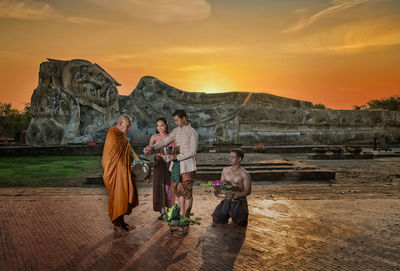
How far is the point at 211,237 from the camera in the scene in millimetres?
4055

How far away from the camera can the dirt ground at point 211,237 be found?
3266 millimetres

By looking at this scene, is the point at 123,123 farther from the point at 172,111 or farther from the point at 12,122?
the point at 12,122

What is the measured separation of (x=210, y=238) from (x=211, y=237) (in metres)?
0.04

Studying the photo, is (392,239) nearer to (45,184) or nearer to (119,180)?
(119,180)

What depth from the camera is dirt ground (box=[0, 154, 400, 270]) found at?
3.27 metres

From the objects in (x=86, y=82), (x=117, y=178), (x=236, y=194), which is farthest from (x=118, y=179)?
(x=86, y=82)

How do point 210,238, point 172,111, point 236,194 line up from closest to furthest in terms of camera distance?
point 210,238 < point 236,194 < point 172,111

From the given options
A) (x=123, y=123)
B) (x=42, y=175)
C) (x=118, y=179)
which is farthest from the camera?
(x=42, y=175)

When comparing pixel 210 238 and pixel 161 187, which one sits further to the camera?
pixel 161 187

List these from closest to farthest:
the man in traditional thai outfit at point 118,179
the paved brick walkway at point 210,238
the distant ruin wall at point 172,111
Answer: the paved brick walkway at point 210,238 → the man in traditional thai outfit at point 118,179 → the distant ruin wall at point 172,111

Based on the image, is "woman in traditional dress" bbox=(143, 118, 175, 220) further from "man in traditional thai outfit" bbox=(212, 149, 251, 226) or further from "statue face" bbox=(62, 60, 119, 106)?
"statue face" bbox=(62, 60, 119, 106)

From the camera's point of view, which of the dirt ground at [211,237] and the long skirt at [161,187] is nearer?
the dirt ground at [211,237]

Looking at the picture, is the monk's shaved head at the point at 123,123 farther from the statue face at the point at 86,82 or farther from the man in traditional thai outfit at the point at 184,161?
the statue face at the point at 86,82

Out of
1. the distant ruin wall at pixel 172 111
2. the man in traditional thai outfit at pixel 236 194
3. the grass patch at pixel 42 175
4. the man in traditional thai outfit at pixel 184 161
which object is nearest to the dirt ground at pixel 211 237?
the man in traditional thai outfit at pixel 236 194
